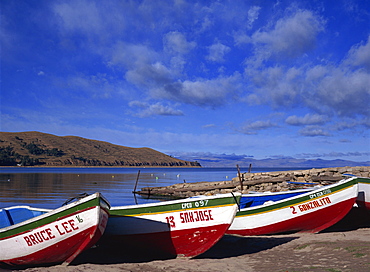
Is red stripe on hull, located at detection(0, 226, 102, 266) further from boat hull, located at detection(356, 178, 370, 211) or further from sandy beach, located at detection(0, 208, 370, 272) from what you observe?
boat hull, located at detection(356, 178, 370, 211)

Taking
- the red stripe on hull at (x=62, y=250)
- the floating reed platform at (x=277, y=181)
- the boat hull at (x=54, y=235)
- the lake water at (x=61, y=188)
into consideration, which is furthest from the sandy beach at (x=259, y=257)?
the lake water at (x=61, y=188)

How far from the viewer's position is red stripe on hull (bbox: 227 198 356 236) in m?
12.0

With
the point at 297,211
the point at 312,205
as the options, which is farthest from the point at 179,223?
the point at 312,205

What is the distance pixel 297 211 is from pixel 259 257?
128 inches

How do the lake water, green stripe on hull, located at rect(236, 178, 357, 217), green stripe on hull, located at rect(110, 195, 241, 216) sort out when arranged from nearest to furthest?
green stripe on hull, located at rect(110, 195, 241, 216), green stripe on hull, located at rect(236, 178, 357, 217), the lake water

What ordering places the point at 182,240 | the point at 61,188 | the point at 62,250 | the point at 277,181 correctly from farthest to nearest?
the point at 61,188
the point at 277,181
the point at 182,240
the point at 62,250

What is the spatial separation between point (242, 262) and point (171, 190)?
22867mm

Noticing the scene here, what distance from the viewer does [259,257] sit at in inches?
369

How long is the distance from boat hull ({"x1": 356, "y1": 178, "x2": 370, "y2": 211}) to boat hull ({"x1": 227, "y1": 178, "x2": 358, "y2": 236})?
987 millimetres

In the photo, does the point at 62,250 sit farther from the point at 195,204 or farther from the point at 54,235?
the point at 195,204

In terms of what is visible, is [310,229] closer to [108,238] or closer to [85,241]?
[108,238]

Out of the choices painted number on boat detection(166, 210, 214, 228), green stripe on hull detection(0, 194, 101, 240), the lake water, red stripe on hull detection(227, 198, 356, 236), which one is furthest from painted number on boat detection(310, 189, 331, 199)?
the lake water

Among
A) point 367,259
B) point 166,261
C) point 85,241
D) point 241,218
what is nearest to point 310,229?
point 241,218

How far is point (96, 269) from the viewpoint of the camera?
809cm
